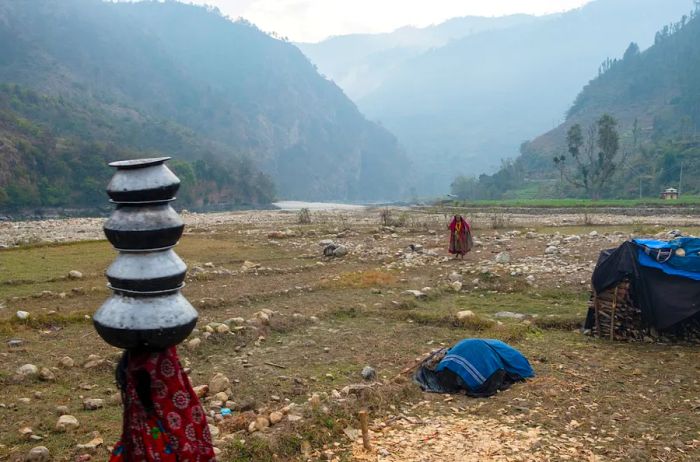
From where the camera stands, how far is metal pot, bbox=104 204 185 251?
2.68m

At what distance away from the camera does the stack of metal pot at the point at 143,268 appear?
2.66 meters

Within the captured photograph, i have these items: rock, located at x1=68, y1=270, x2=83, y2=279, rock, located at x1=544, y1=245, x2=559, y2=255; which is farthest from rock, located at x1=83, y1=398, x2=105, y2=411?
rock, located at x1=544, y1=245, x2=559, y2=255

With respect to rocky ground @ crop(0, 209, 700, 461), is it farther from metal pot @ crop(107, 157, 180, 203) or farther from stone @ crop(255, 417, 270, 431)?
metal pot @ crop(107, 157, 180, 203)

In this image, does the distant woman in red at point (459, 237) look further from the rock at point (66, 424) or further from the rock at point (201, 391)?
Result: the rock at point (66, 424)

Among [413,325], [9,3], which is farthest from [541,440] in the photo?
[9,3]

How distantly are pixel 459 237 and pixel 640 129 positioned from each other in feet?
244

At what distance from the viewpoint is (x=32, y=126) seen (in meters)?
55.8

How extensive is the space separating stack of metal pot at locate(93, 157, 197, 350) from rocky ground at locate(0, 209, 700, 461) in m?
2.24

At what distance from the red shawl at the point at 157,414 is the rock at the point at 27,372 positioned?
407 centimetres

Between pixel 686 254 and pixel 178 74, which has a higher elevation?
pixel 178 74

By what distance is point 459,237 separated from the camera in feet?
49.0

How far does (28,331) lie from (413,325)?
5756 millimetres

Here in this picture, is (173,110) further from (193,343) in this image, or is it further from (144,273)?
(144,273)

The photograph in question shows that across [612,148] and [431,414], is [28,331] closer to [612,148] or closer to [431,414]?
[431,414]
